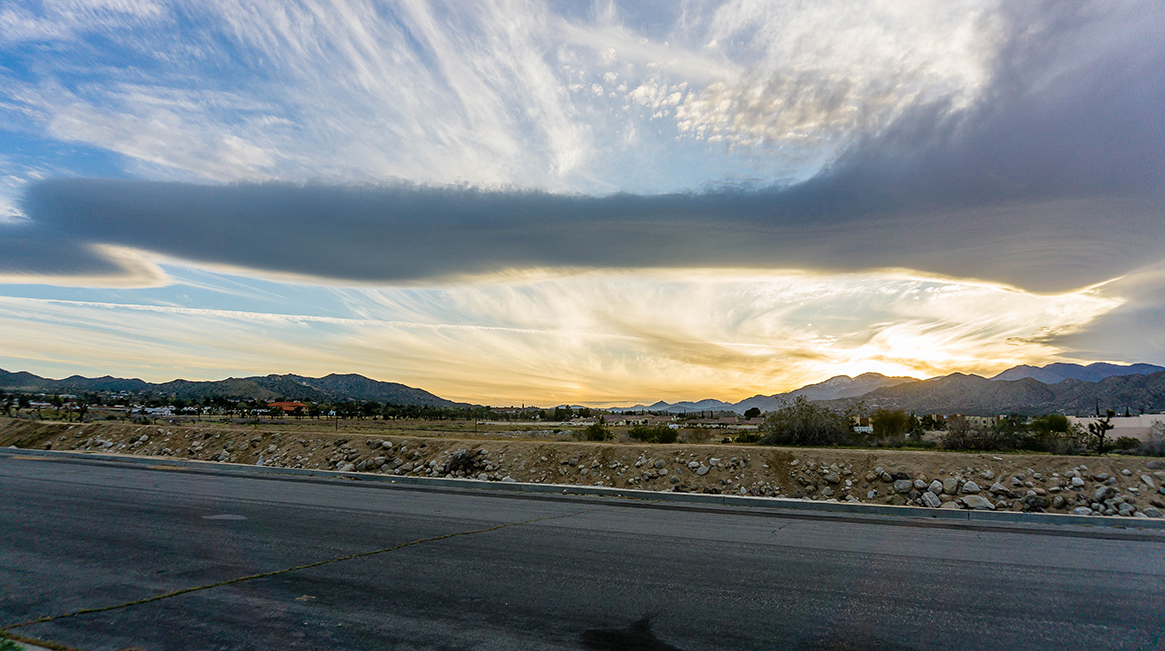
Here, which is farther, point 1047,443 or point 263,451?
point 263,451

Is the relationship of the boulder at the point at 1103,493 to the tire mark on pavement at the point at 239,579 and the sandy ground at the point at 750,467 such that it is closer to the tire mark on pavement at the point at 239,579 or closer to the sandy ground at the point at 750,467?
the sandy ground at the point at 750,467

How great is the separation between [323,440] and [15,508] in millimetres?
15002

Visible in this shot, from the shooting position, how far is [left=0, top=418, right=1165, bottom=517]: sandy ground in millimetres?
17641

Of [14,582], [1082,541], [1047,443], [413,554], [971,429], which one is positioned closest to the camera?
[14,582]

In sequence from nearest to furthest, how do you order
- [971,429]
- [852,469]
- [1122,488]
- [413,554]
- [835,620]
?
[835,620] → [413,554] → [1122,488] → [852,469] → [971,429]

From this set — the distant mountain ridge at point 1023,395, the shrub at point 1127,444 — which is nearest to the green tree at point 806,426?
the shrub at point 1127,444

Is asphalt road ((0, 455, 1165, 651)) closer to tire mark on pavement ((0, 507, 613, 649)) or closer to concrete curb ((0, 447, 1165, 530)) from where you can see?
tire mark on pavement ((0, 507, 613, 649))

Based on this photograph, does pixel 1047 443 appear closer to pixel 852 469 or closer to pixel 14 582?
pixel 852 469

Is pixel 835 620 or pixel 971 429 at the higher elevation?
pixel 971 429

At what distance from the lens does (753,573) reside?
8273 mm

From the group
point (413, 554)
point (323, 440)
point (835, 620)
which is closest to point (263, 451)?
point (323, 440)

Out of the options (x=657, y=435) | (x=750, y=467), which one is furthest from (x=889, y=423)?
(x=750, y=467)

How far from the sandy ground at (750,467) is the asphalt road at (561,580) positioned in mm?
5403

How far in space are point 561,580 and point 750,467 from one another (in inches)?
569
